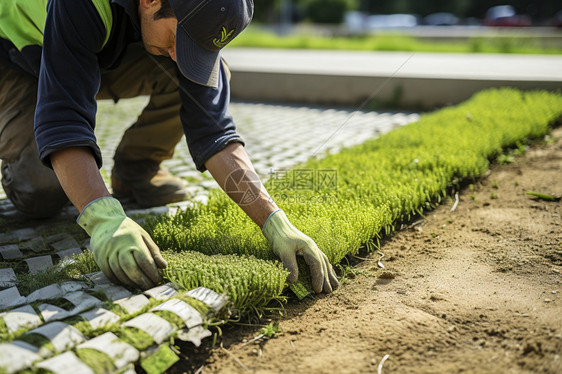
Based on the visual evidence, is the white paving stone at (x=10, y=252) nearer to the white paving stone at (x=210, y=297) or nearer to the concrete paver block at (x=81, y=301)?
the concrete paver block at (x=81, y=301)

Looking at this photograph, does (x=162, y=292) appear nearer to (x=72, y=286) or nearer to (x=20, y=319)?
(x=72, y=286)

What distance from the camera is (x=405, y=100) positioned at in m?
6.96

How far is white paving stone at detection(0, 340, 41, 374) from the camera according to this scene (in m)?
1.53

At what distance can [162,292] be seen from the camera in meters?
2.03

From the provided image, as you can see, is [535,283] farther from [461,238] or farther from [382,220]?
Result: [382,220]

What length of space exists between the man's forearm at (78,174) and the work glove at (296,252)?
2.59 ft

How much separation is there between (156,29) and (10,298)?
129 cm

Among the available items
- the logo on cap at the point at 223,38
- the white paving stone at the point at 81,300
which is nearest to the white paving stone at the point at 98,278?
the white paving stone at the point at 81,300

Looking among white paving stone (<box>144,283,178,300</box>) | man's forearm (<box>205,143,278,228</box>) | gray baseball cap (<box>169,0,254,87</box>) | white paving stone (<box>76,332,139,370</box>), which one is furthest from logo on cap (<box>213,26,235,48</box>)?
white paving stone (<box>76,332,139,370</box>)

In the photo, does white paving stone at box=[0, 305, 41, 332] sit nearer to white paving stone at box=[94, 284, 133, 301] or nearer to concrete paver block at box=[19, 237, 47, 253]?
white paving stone at box=[94, 284, 133, 301]

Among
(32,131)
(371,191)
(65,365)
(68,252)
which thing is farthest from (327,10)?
(65,365)

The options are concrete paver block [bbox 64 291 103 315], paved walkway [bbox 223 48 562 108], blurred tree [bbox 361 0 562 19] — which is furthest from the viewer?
blurred tree [bbox 361 0 562 19]

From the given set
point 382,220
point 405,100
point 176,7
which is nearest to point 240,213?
point 382,220

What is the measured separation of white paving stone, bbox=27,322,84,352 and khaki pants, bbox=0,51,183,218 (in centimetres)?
138
